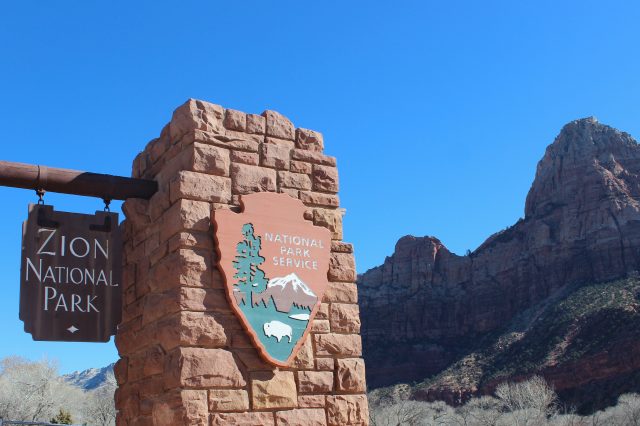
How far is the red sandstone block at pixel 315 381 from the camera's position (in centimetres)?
583

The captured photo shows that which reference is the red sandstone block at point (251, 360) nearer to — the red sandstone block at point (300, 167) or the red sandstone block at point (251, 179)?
the red sandstone block at point (251, 179)

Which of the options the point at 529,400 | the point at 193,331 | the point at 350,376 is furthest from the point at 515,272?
the point at 193,331

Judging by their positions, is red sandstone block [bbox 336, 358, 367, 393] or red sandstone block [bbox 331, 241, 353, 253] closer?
red sandstone block [bbox 336, 358, 367, 393]

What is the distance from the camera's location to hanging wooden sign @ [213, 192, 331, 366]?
564cm

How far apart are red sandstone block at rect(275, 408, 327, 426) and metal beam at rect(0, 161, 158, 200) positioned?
2042 millimetres

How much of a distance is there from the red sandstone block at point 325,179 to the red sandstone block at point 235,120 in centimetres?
70

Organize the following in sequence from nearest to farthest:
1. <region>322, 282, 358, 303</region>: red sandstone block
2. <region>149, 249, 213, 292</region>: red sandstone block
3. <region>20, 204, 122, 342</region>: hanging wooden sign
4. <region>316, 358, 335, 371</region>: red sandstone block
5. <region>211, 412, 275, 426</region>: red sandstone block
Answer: <region>211, 412, 275, 426</region>: red sandstone block
<region>149, 249, 213, 292</region>: red sandstone block
<region>20, 204, 122, 342</region>: hanging wooden sign
<region>316, 358, 335, 371</region>: red sandstone block
<region>322, 282, 358, 303</region>: red sandstone block

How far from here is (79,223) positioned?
6.03 m

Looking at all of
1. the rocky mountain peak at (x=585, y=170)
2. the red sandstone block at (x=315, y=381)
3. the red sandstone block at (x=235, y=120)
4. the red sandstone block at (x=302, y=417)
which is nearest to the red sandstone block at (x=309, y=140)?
the red sandstone block at (x=235, y=120)

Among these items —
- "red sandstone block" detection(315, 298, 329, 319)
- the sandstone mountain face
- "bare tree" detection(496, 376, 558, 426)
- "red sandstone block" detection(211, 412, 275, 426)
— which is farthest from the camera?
the sandstone mountain face

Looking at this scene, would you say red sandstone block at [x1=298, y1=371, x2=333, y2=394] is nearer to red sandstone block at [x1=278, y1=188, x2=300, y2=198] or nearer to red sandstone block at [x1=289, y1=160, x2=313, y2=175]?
red sandstone block at [x1=278, y1=188, x2=300, y2=198]

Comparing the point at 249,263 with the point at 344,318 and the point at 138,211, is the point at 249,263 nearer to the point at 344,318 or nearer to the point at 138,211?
the point at 344,318

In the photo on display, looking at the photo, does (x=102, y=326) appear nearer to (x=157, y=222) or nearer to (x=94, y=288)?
(x=94, y=288)

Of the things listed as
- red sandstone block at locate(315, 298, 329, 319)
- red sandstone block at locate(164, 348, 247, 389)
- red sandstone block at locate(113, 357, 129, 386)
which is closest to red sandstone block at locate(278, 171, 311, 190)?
red sandstone block at locate(315, 298, 329, 319)
